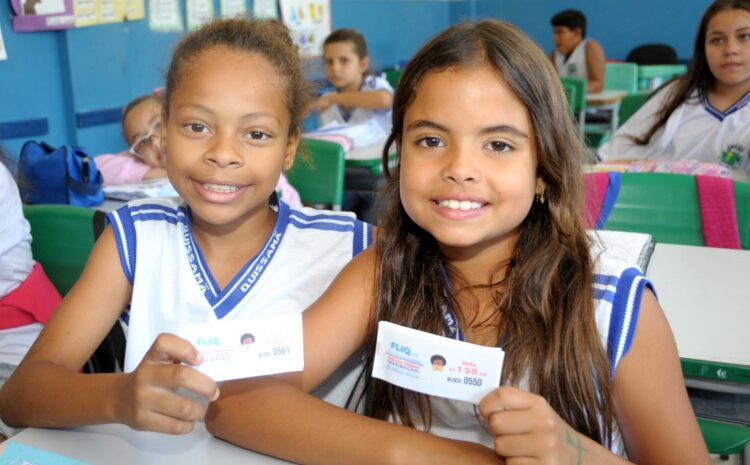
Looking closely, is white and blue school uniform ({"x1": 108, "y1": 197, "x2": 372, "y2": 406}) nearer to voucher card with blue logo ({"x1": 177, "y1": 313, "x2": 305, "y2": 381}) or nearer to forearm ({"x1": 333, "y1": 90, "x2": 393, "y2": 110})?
voucher card with blue logo ({"x1": 177, "y1": 313, "x2": 305, "y2": 381})

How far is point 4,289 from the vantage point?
5.74 feet

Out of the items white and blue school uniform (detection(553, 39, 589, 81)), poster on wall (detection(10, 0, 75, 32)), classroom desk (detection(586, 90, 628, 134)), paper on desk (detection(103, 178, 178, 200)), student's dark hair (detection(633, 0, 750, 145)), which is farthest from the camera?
white and blue school uniform (detection(553, 39, 589, 81))

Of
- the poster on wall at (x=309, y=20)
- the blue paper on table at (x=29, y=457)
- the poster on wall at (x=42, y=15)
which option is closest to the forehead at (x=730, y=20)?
the blue paper on table at (x=29, y=457)

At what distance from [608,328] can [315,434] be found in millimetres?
423

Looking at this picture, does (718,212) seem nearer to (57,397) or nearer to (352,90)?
(57,397)

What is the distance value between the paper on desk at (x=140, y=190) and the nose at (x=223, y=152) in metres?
1.28

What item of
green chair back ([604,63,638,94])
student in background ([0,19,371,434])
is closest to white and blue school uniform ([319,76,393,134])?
green chair back ([604,63,638,94])

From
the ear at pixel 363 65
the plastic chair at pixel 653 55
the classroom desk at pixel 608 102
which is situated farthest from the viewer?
the plastic chair at pixel 653 55

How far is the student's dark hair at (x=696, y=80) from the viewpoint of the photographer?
2.95m

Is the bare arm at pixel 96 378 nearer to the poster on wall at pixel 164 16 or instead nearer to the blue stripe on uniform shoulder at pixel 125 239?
the blue stripe on uniform shoulder at pixel 125 239

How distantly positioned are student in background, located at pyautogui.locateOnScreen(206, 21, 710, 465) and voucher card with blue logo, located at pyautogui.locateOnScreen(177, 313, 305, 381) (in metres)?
0.17

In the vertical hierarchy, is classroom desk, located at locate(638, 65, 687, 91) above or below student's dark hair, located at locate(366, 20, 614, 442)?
below

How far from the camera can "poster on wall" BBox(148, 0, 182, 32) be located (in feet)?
15.0

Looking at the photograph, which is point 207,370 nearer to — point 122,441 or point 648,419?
point 122,441
